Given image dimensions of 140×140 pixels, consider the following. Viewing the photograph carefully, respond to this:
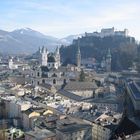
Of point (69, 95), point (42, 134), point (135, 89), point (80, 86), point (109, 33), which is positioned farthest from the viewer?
point (109, 33)

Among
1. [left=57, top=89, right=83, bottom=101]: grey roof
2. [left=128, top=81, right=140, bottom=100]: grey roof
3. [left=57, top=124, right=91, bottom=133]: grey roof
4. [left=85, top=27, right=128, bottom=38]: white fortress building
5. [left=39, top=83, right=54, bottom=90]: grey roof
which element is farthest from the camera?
[left=85, top=27, right=128, bottom=38]: white fortress building

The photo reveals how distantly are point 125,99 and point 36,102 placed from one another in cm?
985

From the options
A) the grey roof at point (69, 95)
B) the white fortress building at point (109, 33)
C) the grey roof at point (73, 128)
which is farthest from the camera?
the white fortress building at point (109, 33)

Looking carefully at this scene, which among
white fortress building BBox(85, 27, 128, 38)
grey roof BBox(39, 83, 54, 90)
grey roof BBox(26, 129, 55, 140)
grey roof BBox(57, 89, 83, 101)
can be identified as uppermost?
white fortress building BBox(85, 27, 128, 38)

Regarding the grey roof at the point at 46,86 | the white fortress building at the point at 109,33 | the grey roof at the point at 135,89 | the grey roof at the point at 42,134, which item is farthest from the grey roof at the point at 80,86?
the white fortress building at the point at 109,33

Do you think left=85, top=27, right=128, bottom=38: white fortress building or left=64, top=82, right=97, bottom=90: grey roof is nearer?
left=64, top=82, right=97, bottom=90: grey roof

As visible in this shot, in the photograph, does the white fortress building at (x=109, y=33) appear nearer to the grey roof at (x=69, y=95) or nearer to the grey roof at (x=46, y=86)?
the grey roof at (x=46, y=86)

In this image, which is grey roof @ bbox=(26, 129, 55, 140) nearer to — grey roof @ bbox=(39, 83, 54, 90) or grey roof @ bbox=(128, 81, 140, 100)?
grey roof @ bbox=(128, 81, 140, 100)

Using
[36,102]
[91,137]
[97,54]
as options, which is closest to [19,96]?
[36,102]

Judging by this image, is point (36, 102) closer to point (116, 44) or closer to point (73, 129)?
point (73, 129)

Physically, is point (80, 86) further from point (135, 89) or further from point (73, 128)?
point (73, 128)

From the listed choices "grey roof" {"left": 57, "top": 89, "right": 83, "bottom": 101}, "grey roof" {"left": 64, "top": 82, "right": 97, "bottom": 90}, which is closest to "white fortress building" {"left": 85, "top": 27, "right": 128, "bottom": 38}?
"grey roof" {"left": 64, "top": 82, "right": 97, "bottom": 90}

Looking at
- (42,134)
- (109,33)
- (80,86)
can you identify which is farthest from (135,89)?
(109,33)

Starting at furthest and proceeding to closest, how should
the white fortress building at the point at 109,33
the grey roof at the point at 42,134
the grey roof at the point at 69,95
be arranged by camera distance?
1. the white fortress building at the point at 109,33
2. the grey roof at the point at 69,95
3. the grey roof at the point at 42,134
